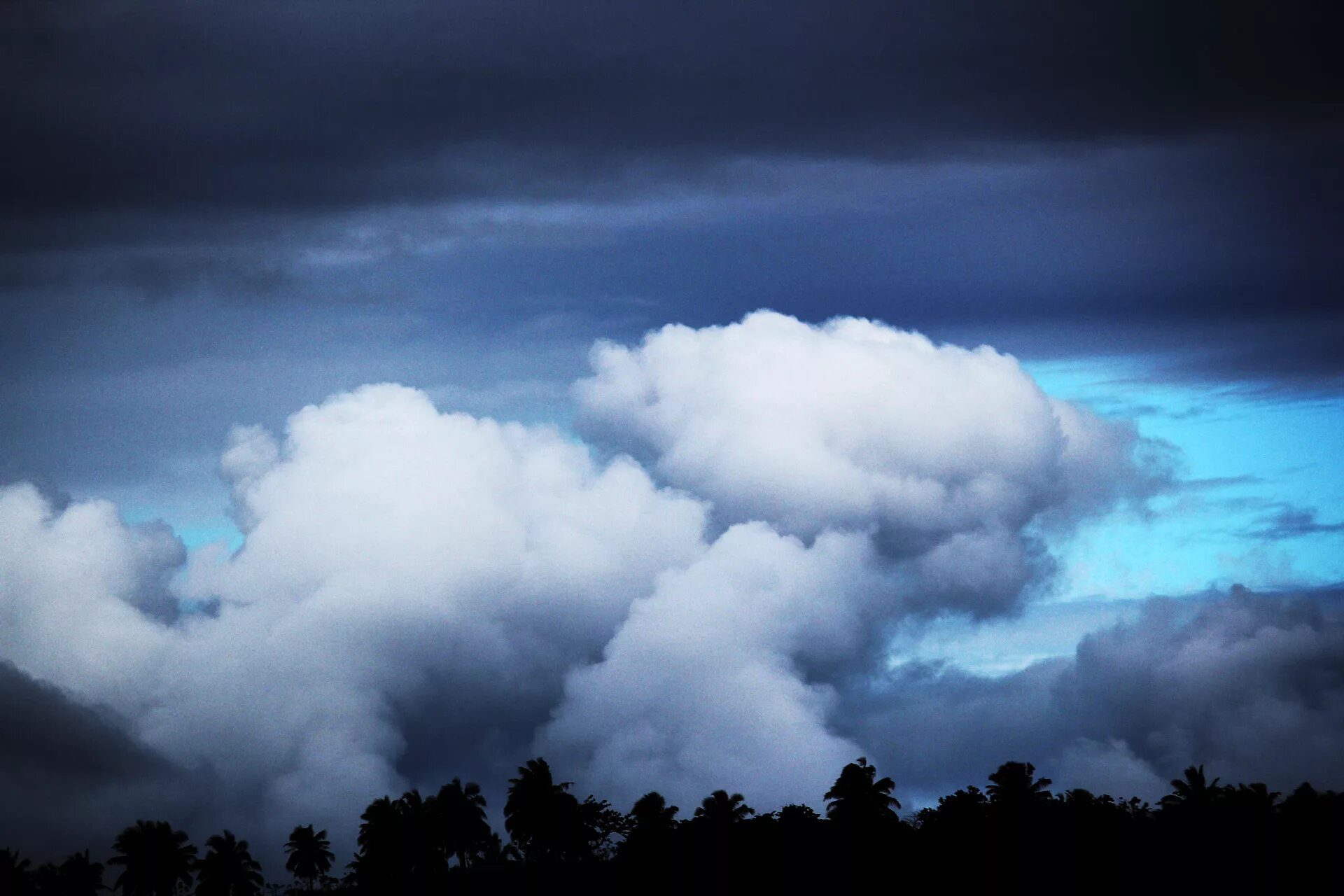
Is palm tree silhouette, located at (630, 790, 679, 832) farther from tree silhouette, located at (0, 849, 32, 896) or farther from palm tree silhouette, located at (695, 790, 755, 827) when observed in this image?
tree silhouette, located at (0, 849, 32, 896)

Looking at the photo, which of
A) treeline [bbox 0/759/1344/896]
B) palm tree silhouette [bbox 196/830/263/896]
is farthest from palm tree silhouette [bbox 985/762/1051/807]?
palm tree silhouette [bbox 196/830/263/896]

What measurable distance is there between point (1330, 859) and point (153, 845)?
471ft

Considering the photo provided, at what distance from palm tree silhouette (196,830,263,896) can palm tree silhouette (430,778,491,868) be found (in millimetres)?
29245

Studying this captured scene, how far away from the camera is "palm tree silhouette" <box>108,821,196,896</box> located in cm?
18138

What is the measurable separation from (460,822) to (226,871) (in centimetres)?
3203

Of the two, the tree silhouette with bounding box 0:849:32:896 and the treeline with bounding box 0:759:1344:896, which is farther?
the tree silhouette with bounding box 0:849:32:896

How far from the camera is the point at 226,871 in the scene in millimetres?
186500

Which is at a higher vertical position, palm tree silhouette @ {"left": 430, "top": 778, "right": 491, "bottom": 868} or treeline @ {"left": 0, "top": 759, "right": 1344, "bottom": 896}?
palm tree silhouette @ {"left": 430, "top": 778, "right": 491, "bottom": 868}

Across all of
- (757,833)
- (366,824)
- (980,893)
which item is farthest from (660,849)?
(366,824)

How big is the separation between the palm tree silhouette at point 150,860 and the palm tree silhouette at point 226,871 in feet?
7.42

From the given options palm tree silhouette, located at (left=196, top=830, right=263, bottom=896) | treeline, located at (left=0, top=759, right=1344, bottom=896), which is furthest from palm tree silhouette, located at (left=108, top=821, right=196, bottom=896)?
treeline, located at (left=0, top=759, right=1344, bottom=896)

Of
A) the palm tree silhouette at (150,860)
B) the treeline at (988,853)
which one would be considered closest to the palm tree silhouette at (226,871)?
the palm tree silhouette at (150,860)

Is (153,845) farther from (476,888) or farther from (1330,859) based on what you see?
(1330,859)

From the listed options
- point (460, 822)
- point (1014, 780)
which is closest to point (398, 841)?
point (460, 822)
